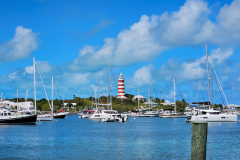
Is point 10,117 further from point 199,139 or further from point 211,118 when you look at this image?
point 199,139

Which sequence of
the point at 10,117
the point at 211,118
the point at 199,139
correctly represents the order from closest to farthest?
the point at 199,139 → the point at 10,117 → the point at 211,118

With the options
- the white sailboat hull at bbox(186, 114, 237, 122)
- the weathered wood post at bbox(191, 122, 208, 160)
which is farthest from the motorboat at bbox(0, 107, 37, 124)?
the weathered wood post at bbox(191, 122, 208, 160)

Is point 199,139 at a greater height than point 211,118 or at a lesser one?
greater

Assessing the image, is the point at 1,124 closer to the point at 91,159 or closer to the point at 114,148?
the point at 114,148

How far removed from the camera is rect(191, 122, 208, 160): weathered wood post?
1269 cm

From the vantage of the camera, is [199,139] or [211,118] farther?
[211,118]

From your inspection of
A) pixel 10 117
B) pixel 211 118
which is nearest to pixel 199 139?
pixel 10 117

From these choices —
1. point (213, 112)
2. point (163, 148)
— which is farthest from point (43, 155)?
point (213, 112)

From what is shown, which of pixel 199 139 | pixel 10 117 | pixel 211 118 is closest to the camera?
pixel 199 139

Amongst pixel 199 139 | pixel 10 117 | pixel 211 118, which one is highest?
pixel 199 139

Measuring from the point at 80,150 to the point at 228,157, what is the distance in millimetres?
15525

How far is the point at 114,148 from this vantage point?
37406 millimetres

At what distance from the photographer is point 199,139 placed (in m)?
12.8

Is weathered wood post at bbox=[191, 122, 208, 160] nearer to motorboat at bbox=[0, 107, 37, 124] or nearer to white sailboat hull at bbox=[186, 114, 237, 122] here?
white sailboat hull at bbox=[186, 114, 237, 122]
